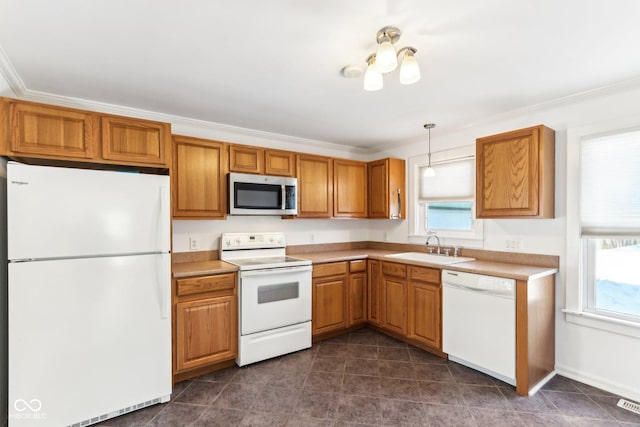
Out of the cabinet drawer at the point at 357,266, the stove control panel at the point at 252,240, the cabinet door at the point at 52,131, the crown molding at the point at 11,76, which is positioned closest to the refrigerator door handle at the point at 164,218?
the cabinet door at the point at 52,131

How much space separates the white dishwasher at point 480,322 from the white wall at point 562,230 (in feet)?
2.11

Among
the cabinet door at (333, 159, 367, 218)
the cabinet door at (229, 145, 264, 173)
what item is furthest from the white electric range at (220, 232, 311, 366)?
the cabinet door at (333, 159, 367, 218)

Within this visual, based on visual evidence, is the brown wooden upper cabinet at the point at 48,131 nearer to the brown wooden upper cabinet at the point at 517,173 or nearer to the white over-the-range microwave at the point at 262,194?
the white over-the-range microwave at the point at 262,194

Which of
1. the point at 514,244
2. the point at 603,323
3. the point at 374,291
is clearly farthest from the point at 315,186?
the point at 603,323

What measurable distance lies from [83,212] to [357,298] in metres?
2.77

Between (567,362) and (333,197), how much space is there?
9.06 ft

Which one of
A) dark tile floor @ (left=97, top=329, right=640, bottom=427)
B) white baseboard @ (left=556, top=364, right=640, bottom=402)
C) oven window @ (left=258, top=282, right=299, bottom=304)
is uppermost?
oven window @ (left=258, top=282, right=299, bottom=304)

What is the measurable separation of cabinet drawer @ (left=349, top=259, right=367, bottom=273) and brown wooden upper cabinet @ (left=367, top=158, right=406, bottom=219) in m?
0.70

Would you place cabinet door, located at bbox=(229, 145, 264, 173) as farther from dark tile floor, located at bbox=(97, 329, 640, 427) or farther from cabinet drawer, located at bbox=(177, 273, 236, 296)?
dark tile floor, located at bbox=(97, 329, 640, 427)

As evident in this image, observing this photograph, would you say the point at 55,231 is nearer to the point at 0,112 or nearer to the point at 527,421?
the point at 0,112

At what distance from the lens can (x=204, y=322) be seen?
8.63 ft

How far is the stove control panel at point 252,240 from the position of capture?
10.7ft

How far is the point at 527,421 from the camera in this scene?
205cm

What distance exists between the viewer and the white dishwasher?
242 cm
